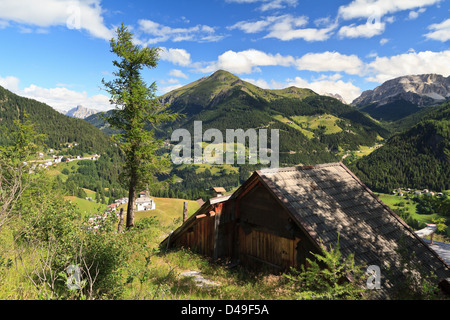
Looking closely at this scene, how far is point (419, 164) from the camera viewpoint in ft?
594

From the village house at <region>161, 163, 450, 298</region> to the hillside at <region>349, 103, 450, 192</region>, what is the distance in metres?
191

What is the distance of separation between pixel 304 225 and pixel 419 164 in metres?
226

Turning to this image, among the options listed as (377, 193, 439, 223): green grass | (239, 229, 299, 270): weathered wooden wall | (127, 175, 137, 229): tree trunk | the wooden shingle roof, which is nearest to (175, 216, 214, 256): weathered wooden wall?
(239, 229, 299, 270): weathered wooden wall

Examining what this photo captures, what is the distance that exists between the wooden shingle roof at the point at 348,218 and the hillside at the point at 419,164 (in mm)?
190937

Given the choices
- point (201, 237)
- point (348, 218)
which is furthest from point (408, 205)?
point (201, 237)

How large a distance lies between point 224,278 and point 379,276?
5.79 m

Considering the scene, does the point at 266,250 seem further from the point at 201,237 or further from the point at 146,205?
the point at 146,205

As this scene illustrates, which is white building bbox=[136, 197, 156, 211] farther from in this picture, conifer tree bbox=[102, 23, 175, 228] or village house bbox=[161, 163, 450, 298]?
village house bbox=[161, 163, 450, 298]

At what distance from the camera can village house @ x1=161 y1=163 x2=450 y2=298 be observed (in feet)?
28.7

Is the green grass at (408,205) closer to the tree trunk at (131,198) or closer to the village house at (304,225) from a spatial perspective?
the village house at (304,225)

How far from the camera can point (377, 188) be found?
174750 mm

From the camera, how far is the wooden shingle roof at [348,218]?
28.2ft
